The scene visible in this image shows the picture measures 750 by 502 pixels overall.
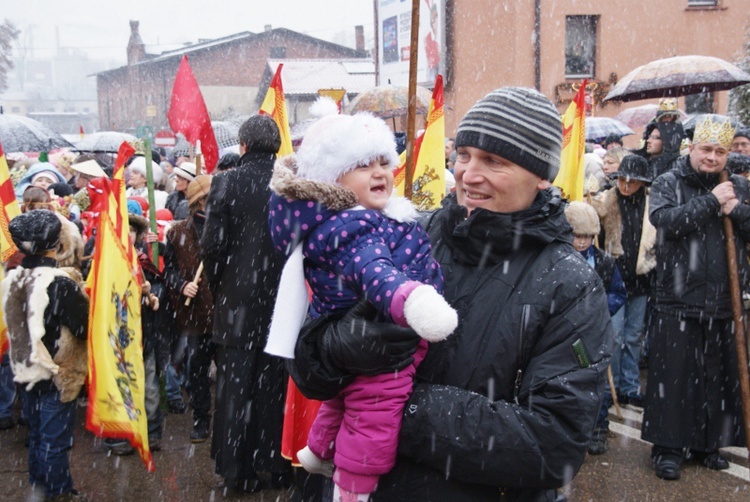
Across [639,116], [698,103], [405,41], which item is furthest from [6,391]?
[405,41]

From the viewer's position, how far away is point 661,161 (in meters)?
8.00

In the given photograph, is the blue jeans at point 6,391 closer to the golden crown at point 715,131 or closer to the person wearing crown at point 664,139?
the golden crown at point 715,131

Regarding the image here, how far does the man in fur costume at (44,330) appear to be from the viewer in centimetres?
471

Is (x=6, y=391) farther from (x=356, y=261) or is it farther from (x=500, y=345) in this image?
(x=500, y=345)

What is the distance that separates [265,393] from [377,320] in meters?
3.34

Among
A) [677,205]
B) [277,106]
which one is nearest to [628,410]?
[677,205]

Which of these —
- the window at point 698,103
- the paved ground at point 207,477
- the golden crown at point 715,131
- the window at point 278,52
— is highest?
the window at point 278,52

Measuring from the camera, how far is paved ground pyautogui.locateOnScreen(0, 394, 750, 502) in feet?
17.0

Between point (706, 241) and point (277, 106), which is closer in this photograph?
point (706, 241)

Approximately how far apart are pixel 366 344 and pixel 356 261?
0.24 metres

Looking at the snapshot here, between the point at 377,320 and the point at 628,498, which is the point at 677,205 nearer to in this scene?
the point at 628,498

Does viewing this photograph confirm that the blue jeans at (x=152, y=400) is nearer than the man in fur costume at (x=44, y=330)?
No

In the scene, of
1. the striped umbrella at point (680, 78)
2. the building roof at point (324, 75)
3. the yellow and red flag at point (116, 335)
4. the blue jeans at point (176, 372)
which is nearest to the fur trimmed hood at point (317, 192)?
the yellow and red flag at point (116, 335)

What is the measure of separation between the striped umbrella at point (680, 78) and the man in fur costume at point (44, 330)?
7.78 m
